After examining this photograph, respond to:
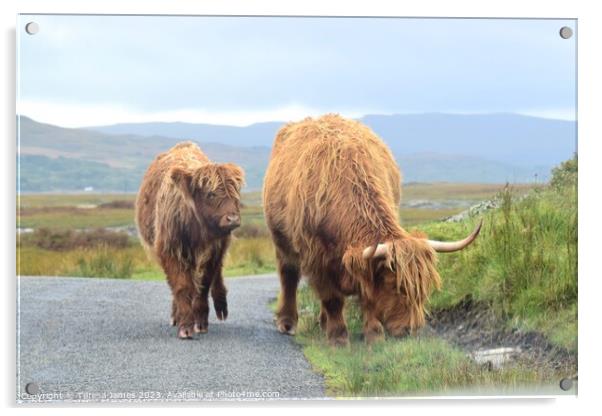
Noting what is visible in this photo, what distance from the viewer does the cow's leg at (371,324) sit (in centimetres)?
707

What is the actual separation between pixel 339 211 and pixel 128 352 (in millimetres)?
1849

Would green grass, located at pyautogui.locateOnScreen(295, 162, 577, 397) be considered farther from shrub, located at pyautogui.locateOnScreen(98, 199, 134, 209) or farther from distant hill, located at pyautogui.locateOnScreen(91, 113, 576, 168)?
shrub, located at pyautogui.locateOnScreen(98, 199, 134, 209)

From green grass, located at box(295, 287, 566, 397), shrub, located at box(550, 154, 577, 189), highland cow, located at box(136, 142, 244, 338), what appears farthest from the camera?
highland cow, located at box(136, 142, 244, 338)

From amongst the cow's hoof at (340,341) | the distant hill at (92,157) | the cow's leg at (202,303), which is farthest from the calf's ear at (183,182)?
the cow's hoof at (340,341)

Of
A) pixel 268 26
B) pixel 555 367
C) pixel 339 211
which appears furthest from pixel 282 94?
pixel 555 367

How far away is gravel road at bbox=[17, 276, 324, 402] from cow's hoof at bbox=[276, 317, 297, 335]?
67mm

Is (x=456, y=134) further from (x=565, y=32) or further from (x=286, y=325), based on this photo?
(x=286, y=325)

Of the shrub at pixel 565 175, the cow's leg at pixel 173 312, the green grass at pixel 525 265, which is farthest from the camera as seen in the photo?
the cow's leg at pixel 173 312

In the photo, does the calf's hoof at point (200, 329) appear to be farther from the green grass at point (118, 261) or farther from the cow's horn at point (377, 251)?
the cow's horn at point (377, 251)

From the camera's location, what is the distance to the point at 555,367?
7438mm

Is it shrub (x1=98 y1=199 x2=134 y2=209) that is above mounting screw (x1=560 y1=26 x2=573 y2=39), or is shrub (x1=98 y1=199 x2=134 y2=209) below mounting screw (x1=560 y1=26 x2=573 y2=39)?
below

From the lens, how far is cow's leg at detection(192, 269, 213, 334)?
812cm

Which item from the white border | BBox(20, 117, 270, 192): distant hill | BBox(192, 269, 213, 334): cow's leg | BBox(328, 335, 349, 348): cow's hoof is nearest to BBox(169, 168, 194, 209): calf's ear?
BBox(20, 117, 270, 192): distant hill

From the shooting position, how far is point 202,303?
820 centimetres
